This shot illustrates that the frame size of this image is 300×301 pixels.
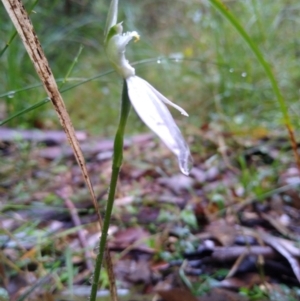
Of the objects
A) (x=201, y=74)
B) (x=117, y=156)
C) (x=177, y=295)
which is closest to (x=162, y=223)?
(x=177, y=295)

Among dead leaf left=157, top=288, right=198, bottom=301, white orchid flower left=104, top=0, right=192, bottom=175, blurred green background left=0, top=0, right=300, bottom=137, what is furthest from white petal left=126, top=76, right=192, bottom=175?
blurred green background left=0, top=0, right=300, bottom=137

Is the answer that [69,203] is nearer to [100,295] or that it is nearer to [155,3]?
[100,295]

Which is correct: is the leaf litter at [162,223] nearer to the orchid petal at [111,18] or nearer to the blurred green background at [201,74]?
the blurred green background at [201,74]

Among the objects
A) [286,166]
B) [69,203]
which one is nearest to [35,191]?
[69,203]

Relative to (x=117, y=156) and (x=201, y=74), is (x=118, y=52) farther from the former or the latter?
(x=201, y=74)

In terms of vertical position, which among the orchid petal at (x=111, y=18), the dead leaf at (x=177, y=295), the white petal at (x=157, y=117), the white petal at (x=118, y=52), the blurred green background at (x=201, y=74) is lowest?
the dead leaf at (x=177, y=295)

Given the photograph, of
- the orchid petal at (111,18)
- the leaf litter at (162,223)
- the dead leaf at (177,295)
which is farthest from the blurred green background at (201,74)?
the orchid petal at (111,18)

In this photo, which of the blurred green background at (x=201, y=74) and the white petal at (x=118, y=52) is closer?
the white petal at (x=118, y=52)
